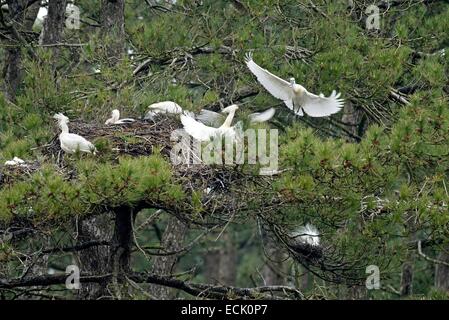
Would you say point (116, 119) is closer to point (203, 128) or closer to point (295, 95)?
point (203, 128)

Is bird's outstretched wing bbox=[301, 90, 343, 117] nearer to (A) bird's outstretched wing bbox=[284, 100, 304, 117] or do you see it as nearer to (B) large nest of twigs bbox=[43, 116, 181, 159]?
(A) bird's outstretched wing bbox=[284, 100, 304, 117]

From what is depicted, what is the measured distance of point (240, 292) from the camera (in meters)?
8.30

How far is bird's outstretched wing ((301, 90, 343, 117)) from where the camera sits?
9.05 metres

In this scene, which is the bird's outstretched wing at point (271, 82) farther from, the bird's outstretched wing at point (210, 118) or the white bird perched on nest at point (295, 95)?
the bird's outstretched wing at point (210, 118)

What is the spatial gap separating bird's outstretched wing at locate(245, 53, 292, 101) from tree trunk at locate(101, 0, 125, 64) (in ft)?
3.92

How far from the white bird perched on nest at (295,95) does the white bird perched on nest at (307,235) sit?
1.17 meters

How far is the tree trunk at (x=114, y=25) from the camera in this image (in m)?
9.72

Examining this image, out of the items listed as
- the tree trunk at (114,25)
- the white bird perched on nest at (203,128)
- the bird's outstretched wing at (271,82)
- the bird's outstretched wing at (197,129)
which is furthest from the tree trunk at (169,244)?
the bird's outstretched wing at (197,129)

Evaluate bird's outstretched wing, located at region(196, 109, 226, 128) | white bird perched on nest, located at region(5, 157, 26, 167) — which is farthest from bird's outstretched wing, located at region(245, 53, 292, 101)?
white bird perched on nest, located at region(5, 157, 26, 167)

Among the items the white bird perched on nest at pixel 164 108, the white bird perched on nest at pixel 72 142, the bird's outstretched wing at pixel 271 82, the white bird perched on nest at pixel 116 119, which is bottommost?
the white bird perched on nest at pixel 72 142

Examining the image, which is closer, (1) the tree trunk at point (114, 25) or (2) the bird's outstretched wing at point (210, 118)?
(2) the bird's outstretched wing at point (210, 118)

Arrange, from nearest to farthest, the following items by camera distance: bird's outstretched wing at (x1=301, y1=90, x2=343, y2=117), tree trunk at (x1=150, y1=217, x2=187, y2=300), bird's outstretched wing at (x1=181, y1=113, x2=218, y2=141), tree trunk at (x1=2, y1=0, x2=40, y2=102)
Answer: bird's outstretched wing at (x1=181, y1=113, x2=218, y2=141) → bird's outstretched wing at (x1=301, y1=90, x2=343, y2=117) → tree trunk at (x1=2, y1=0, x2=40, y2=102) → tree trunk at (x1=150, y1=217, x2=187, y2=300)
